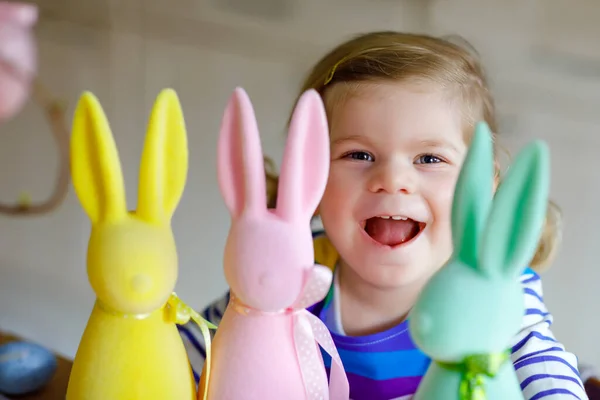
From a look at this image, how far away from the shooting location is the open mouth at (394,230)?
51cm

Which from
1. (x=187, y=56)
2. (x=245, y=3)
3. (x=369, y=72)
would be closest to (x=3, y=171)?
(x=187, y=56)

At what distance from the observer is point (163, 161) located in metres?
0.37

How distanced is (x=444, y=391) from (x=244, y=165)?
170mm

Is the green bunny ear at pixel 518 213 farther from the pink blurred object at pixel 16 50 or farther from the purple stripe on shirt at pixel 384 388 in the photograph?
the pink blurred object at pixel 16 50

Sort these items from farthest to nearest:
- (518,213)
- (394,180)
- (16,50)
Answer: (16,50) < (394,180) < (518,213)

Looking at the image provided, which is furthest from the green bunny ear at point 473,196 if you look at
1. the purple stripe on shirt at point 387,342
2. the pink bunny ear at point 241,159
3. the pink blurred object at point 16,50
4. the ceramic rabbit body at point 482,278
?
the pink blurred object at point 16,50

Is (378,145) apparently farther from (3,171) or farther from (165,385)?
(3,171)

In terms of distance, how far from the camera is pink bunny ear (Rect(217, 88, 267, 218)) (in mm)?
367

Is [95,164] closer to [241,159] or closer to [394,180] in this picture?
[241,159]

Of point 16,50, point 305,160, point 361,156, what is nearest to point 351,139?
point 361,156

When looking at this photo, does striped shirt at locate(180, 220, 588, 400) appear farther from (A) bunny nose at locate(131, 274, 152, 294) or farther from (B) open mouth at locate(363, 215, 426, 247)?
(A) bunny nose at locate(131, 274, 152, 294)

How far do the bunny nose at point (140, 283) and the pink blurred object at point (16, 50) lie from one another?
2.74 feet

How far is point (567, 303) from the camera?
0.89 m

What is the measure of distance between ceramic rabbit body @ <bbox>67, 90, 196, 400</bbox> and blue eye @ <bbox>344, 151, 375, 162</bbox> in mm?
182
